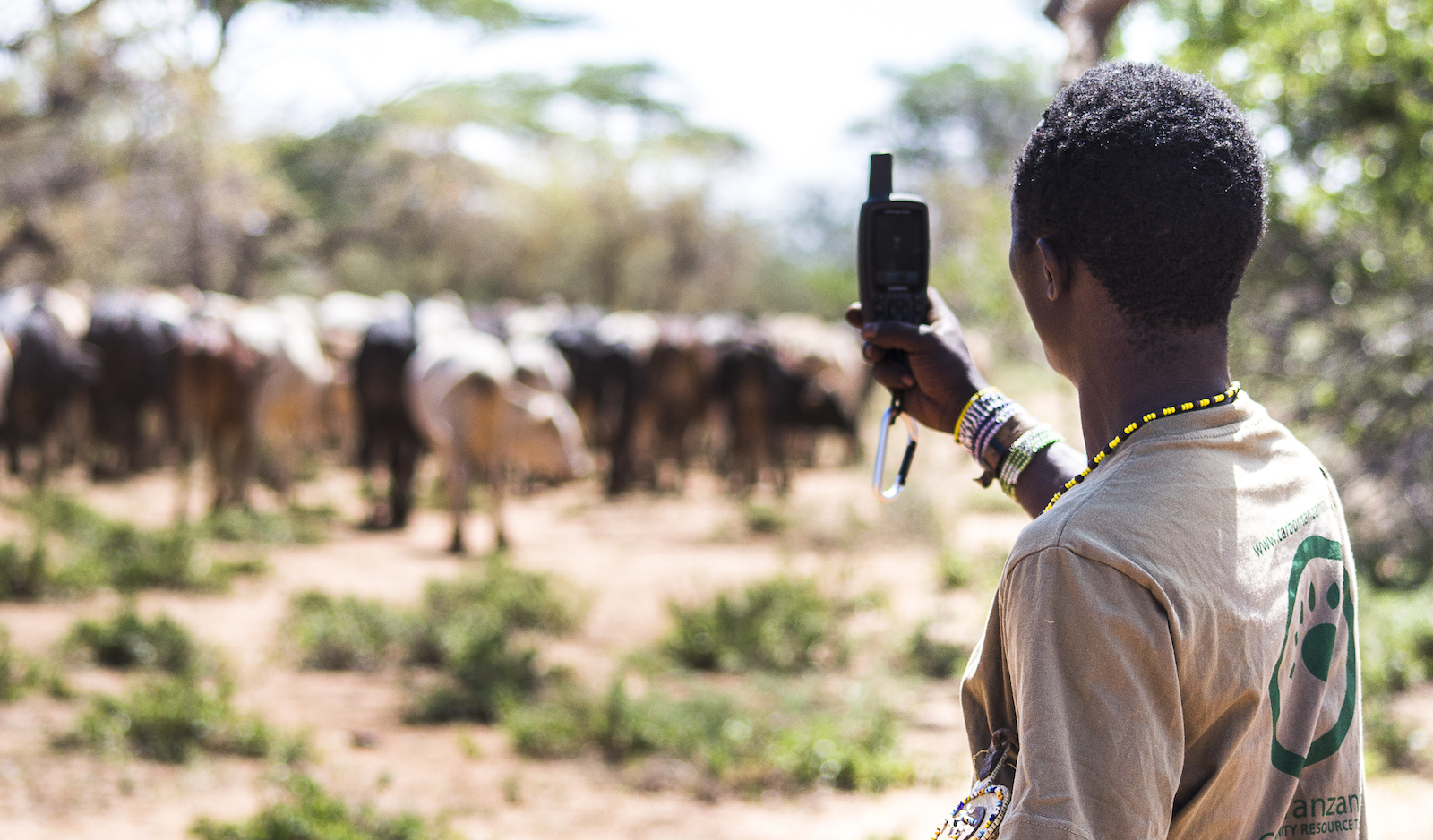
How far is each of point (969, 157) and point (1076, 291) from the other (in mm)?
36730

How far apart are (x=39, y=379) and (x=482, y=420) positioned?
536 cm

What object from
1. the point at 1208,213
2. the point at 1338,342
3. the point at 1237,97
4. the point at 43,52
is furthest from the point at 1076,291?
the point at 43,52

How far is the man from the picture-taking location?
120 centimetres

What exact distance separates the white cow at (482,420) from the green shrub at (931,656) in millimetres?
5004

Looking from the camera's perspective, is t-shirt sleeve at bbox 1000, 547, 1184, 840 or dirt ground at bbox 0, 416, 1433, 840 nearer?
t-shirt sleeve at bbox 1000, 547, 1184, 840

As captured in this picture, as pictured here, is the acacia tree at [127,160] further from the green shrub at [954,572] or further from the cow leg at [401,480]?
the green shrub at [954,572]

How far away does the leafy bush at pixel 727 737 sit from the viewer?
17.3 feet

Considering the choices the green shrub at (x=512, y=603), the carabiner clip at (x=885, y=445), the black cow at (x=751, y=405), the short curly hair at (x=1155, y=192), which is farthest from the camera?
the black cow at (x=751, y=405)

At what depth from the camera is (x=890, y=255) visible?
6.46ft

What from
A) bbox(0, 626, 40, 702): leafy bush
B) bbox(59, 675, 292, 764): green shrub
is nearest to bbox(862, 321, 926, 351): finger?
bbox(59, 675, 292, 764): green shrub

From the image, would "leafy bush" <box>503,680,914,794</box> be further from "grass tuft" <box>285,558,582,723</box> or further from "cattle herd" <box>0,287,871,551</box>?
"cattle herd" <box>0,287,871,551</box>

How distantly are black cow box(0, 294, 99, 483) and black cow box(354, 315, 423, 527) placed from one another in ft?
10.5

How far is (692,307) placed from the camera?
127 ft

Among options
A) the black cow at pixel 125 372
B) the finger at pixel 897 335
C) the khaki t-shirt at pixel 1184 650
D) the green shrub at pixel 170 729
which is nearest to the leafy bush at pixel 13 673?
the green shrub at pixel 170 729
